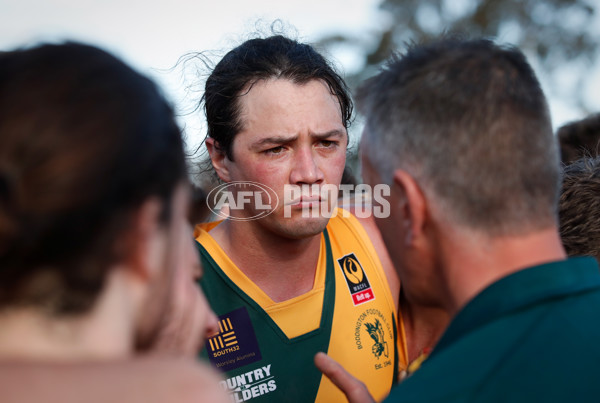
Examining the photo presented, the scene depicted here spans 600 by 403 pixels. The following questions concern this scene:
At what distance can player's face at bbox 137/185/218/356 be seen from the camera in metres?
1.14

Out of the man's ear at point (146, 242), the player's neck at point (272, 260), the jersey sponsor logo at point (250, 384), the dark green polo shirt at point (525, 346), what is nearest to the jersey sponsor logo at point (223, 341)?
the jersey sponsor logo at point (250, 384)

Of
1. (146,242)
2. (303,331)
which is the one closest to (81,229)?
(146,242)

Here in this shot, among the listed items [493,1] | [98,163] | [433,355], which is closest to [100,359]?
[98,163]

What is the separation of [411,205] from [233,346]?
1564 millimetres

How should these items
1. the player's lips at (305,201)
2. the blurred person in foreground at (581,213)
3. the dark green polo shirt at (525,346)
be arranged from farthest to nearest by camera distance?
the player's lips at (305,201)
the blurred person in foreground at (581,213)
the dark green polo shirt at (525,346)

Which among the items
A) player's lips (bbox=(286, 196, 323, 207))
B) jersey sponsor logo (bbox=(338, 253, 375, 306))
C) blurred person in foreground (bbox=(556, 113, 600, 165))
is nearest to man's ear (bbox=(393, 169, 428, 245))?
player's lips (bbox=(286, 196, 323, 207))

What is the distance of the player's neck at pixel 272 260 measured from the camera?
3.03m

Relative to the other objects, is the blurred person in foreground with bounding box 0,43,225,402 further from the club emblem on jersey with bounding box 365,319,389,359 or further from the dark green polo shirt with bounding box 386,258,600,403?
the club emblem on jersey with bounding box 365,319,389,359

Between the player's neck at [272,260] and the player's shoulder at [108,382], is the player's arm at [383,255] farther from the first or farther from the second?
the player's shoulder at [108,382]

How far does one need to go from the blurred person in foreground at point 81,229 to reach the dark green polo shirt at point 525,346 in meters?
0.56

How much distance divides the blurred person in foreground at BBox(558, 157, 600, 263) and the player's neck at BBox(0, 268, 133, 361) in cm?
190

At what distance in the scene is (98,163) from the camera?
0.95 metres

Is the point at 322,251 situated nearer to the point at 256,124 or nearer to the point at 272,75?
the point at 256,124

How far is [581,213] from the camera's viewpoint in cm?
225
